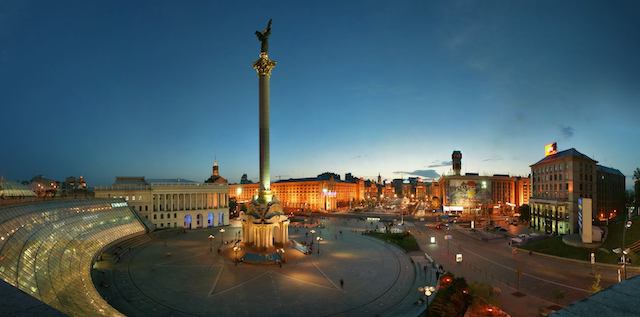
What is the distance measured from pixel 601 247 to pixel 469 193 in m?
81.7

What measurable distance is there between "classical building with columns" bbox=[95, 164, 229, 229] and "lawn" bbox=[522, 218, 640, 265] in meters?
82.4

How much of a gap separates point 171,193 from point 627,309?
10238 cm

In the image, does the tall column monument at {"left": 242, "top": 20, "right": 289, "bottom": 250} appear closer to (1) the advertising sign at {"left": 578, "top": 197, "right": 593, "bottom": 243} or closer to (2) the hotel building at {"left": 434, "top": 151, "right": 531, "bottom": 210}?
(1) the advertising sign at {"left": 578, "top": 197, "right": 593, "bottom": 243}

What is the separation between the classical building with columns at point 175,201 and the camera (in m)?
91.4

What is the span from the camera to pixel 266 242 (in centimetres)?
6281

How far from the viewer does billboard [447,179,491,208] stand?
5364 inches

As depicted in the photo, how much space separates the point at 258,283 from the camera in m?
43.2

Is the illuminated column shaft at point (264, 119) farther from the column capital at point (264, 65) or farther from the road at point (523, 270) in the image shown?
the road at point (523, 270)

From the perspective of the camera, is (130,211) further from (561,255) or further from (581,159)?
(581,159)

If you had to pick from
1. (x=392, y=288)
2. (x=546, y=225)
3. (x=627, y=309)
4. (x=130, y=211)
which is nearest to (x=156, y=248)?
(x=130, y=211)

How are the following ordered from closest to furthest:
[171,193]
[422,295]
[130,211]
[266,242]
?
1. [422,295]
2. [266,242]
3. [130,211]
4. [171,193]

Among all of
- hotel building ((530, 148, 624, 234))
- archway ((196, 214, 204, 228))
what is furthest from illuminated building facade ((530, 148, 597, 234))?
archway ((196, 214, 204, 228))

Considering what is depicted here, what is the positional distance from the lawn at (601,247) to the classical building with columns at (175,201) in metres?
82.4

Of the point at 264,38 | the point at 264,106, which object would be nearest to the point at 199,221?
the point at 264,106
